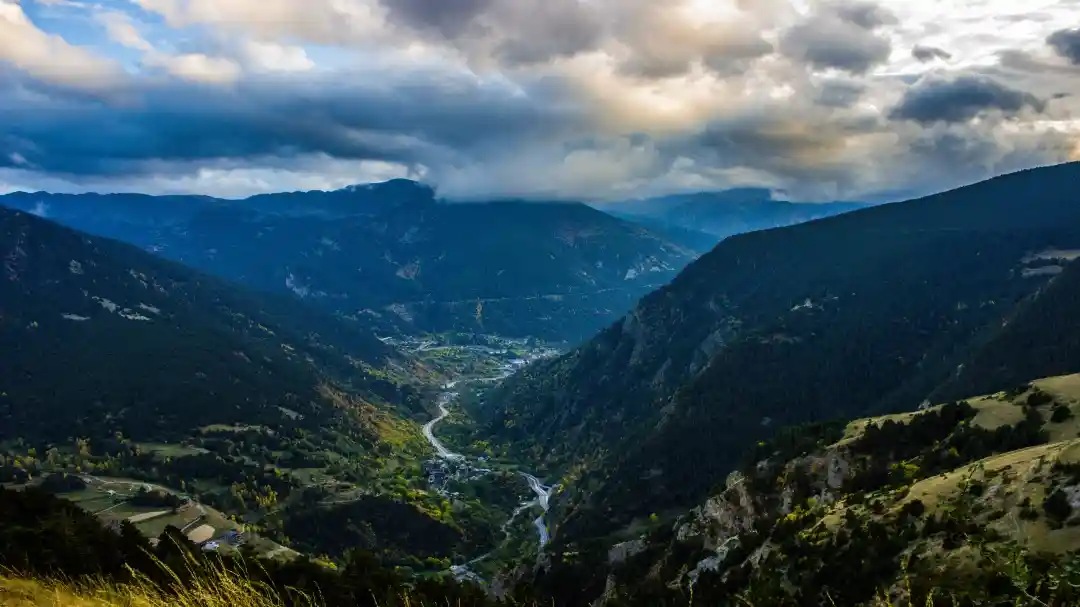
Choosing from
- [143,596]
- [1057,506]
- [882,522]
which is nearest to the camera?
[143,596]

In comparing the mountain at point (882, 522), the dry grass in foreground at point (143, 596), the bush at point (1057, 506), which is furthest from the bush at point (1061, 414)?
the dry grass in foreground at point (143, 596)

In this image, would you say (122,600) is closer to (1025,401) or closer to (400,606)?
(400,606)

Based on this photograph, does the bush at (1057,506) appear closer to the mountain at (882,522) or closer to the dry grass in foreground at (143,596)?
the mountain at (882,522)

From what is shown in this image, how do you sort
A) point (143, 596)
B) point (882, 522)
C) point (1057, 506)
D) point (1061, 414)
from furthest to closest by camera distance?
point (1061, 414)
point (882, 522)
point (1057, 506)
point (143, 596)

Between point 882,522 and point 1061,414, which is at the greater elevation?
point 1061,414

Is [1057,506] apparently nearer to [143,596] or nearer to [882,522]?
[882,522]

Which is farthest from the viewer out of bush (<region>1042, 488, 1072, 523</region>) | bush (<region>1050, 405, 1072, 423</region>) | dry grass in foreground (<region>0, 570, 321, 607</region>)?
bush (<region>1050, 405, 1072, 423</region>)

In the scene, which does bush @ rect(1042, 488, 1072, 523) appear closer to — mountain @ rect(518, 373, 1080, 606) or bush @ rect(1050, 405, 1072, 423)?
mountain @ rect(518, 373, 1080, 606)

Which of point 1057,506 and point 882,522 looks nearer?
point 1057,506

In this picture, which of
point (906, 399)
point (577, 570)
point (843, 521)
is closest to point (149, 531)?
point (577, 570)

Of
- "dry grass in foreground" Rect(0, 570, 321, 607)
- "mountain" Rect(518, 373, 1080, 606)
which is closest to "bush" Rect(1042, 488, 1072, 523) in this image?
"mountain" Rect(518, 373, 1080, 606)

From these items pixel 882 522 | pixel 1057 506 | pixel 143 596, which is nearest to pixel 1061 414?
pixel 882 522

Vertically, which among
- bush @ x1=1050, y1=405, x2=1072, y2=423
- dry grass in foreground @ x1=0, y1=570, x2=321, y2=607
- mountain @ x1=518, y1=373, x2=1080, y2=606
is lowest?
mountain @ x1=518, y1=373, x2=1080, y2=606
